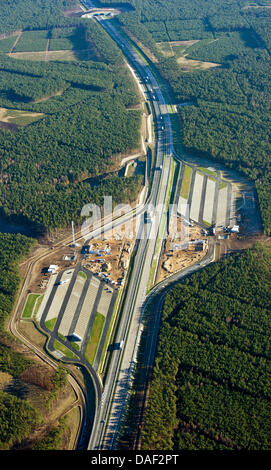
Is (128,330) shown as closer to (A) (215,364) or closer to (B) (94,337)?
(B) (94,337)

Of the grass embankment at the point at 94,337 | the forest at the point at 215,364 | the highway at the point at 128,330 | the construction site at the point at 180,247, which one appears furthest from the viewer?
the construction site at the point at 180,247

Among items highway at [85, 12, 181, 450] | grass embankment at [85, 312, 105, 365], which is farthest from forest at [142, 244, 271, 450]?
grass embankment at [85, 312, 105, 365]

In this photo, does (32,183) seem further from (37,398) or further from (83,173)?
(37,398)

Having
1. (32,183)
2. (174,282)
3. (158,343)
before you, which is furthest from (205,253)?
(32,183)

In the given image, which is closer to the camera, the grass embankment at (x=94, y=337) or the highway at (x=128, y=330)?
the highway at (x=128, y=330)

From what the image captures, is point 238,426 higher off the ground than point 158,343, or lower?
lower

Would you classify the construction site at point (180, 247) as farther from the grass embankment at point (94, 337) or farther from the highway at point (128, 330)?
the grass embankment at point (94, 337)

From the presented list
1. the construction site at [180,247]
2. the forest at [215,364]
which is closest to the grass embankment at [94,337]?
the forest at [215,364]

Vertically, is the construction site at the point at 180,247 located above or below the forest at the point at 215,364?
above

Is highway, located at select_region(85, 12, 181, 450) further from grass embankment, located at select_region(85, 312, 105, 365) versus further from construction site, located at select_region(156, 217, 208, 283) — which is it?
grass embankment, located at select_region(85, 312, 105, 365)
